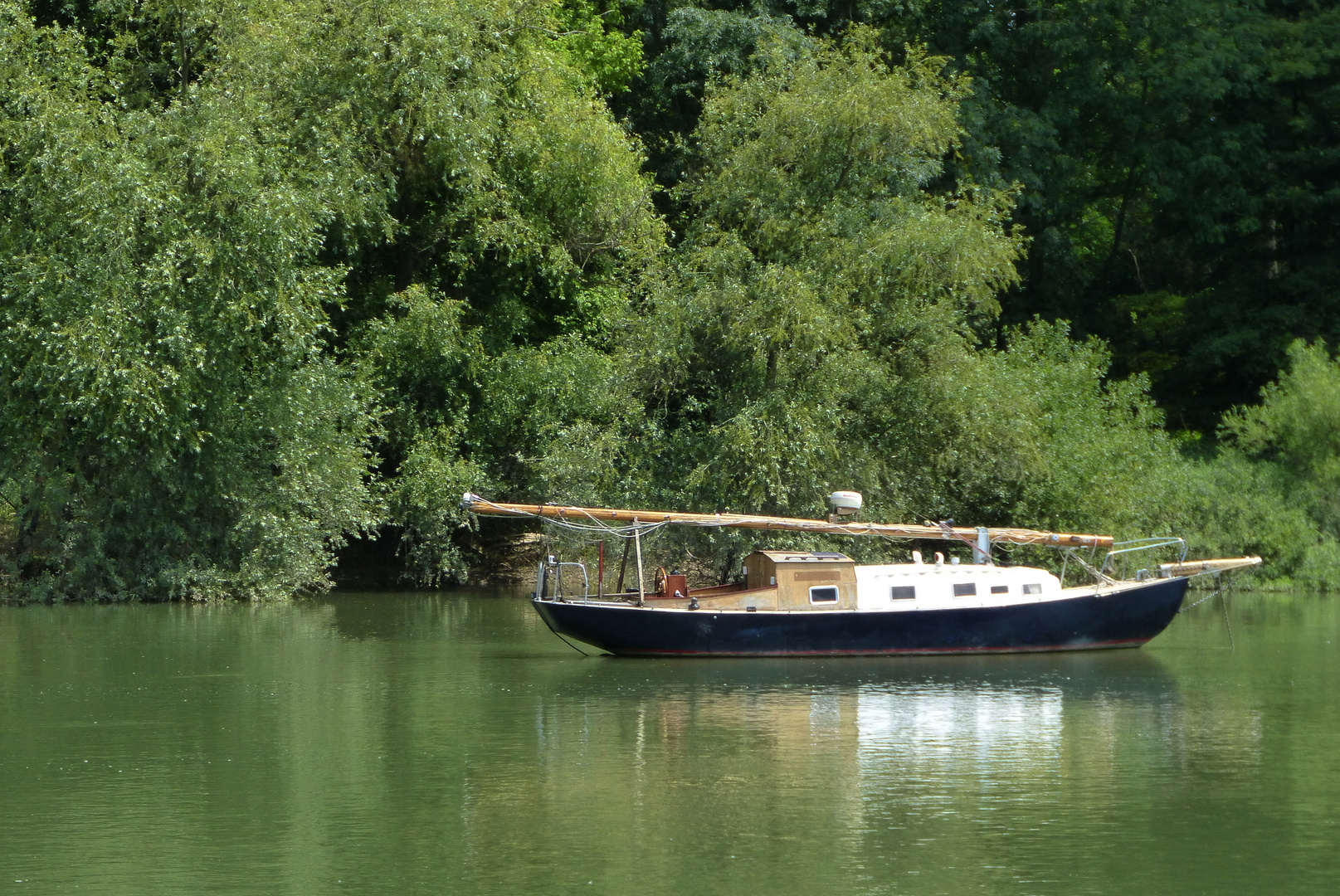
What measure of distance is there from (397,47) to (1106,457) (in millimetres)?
21335

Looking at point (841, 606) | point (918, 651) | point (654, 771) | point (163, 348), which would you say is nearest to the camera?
point (654, 771)

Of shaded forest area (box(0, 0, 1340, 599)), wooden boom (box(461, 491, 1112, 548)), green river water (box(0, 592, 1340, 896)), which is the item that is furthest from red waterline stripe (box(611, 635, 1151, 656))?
shaded forest area (box(0, 0, 1340, 599))

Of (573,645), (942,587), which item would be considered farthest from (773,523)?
(573,645)

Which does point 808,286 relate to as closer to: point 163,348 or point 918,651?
point 918,651

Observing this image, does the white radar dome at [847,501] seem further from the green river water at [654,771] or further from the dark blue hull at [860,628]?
the green river water at [654,771]

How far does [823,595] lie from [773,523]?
1.68 metres

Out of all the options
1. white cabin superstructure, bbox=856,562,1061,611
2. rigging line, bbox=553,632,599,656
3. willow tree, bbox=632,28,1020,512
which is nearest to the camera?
white cabin superstructure, bbox=856,562,1061,611

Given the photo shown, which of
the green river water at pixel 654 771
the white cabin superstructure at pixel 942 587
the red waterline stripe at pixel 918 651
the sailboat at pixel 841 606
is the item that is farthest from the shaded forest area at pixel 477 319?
the green river water at pixel 654 771

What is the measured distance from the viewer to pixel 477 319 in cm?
4631

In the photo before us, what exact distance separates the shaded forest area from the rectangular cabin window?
25.1 ft

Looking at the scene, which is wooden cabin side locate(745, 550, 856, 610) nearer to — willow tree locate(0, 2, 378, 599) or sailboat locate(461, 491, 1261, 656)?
sailboat locate(461, 491, 1261, 656)

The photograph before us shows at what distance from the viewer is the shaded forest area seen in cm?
3734

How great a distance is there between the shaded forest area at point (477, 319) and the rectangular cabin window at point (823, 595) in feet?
25.1

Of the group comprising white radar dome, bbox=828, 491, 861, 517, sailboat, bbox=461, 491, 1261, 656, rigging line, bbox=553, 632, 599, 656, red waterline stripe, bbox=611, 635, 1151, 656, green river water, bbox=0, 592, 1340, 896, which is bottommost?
green river water, bbox=0, 592, 1340, 896
